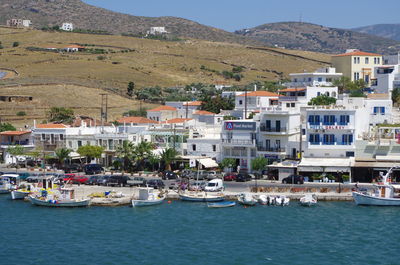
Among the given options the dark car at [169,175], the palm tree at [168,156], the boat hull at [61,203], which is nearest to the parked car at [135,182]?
the dark car at [169,175]

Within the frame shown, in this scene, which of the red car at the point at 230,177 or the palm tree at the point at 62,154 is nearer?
the red car at the point at 230,177

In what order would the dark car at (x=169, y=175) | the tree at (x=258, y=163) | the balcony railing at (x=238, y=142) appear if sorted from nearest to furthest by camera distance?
the tree at (x=258, y=163), the dark car at (x=169, y=175), the balcony railing at (x=238, y=142)

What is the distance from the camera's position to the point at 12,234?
4909 cm

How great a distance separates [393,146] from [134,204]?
83.6 feet

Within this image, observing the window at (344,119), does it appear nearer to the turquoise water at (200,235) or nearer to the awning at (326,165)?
the awning at (326,165)

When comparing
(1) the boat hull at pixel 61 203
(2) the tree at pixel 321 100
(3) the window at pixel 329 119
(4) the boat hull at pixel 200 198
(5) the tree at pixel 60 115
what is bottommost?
(1) the boat hull at pixel 61 203

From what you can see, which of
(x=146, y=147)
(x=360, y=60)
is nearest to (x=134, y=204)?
(x=146, y=147)

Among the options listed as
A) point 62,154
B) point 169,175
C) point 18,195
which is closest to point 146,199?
point 169,175

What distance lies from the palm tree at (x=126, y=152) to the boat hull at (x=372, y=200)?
26.5 metres

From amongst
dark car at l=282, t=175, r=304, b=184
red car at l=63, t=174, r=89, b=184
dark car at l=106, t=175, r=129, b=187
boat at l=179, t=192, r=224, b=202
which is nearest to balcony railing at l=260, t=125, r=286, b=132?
dark car at l=282, t=175, r=304, b=184

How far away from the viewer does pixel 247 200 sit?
5672cm

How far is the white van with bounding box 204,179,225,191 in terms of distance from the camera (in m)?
60.3

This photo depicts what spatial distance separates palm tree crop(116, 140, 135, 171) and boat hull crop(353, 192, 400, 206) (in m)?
26.5

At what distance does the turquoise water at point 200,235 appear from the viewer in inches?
1688
